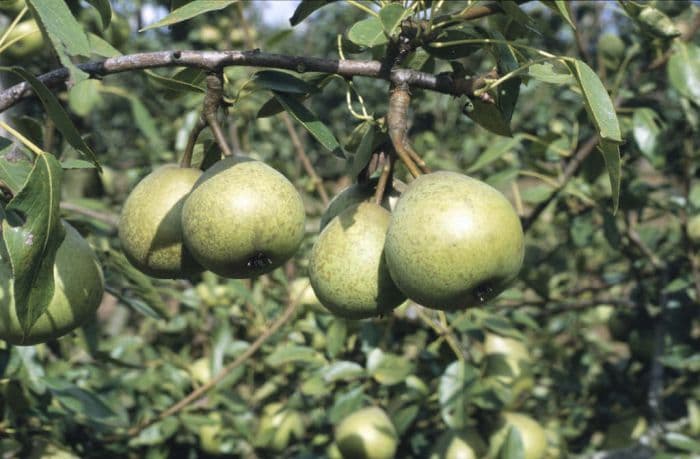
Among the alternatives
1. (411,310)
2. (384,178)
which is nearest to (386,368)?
(411,310)

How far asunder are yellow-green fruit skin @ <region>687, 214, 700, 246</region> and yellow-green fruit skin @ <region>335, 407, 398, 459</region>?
4.54 feet

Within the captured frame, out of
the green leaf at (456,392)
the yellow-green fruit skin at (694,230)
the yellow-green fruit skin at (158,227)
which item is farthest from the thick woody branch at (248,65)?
the yellow-green fruit skin at (694,230)

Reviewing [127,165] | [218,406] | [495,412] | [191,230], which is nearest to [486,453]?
[495,412]

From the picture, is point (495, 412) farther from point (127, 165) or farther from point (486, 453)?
point (127, 165)

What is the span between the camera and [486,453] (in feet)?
8.28

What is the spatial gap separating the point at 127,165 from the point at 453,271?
13.0 ft

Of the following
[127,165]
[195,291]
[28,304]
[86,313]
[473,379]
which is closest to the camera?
[28,304]

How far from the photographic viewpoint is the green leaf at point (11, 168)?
49.9 inches

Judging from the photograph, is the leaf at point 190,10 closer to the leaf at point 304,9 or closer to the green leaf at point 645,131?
the leaf at point 304,9

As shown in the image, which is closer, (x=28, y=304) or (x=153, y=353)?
(x=28, y=304)

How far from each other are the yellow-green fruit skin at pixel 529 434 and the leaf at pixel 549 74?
1520 mm

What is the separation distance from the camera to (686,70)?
233 centimetres

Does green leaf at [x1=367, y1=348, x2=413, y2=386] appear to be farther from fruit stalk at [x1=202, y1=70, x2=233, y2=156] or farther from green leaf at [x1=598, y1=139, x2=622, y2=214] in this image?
green leaf at [x1=598, y1=139, x2=622, y2=214]

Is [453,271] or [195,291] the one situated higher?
[453,271]
